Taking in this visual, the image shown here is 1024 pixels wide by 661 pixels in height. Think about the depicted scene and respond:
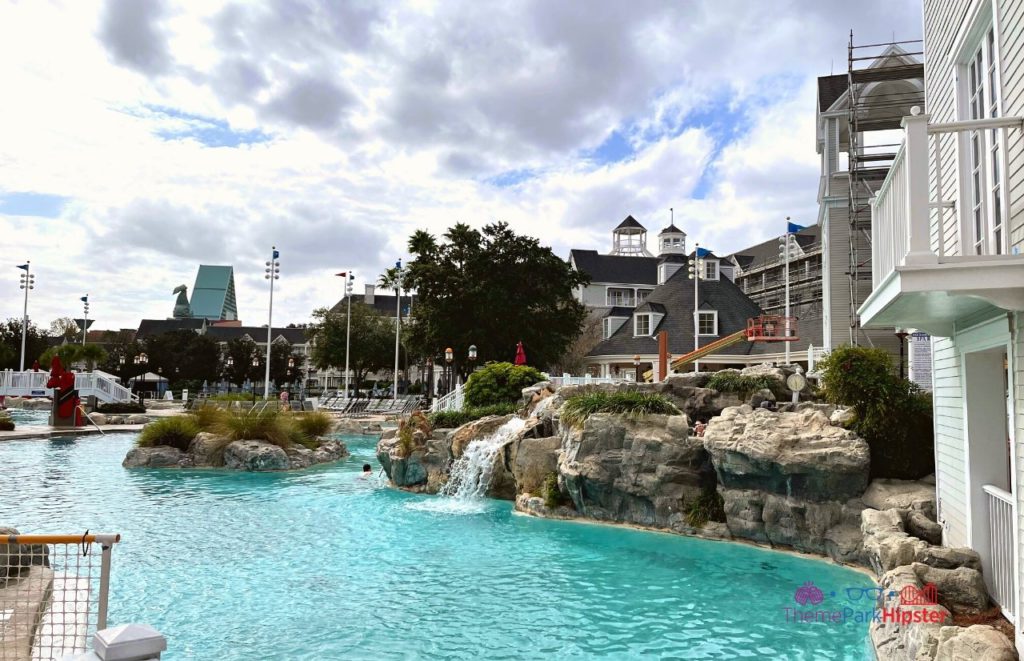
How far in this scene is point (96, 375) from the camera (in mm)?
45688

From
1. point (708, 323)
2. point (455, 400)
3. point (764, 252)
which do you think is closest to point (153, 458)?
point (455, 400)

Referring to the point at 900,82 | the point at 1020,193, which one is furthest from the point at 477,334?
the point at 1020,193

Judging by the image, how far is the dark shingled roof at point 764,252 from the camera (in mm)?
53281

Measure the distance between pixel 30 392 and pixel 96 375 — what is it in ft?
21.1

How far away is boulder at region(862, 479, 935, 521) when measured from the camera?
34.1 feet

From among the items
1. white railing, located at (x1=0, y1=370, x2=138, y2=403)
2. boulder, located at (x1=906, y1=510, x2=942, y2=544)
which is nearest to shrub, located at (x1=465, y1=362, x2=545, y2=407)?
boulder, located at (x1=906, y1=510, x2=942, y2=544)

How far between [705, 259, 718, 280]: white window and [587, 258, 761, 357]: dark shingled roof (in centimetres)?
31

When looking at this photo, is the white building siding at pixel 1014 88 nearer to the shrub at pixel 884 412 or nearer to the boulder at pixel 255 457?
the shrub at pixel 884 412

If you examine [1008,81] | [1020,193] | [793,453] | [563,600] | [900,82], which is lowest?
[563,600]

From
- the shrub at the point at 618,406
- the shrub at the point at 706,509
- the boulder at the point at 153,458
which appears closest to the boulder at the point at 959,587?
the shrub at the point at 706,509

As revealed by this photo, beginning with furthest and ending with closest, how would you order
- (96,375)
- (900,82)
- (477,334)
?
1. (96,375)
2. (477,334)
3. (900,82)

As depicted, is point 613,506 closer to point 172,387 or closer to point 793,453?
A: point 793,453

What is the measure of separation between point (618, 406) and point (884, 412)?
511cm

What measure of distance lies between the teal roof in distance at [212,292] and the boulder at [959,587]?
185 meters
